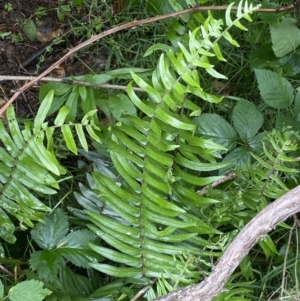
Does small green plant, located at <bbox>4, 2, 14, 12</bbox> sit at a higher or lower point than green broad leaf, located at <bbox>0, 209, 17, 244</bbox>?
higher

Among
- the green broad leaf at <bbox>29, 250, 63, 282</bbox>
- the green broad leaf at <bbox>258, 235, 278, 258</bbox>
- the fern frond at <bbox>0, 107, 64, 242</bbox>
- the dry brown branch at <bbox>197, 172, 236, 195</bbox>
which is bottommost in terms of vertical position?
the green broad leaf at <bbox>258, 235, 278, 258</bbox>

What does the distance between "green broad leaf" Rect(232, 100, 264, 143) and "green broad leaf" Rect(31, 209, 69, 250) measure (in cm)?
68

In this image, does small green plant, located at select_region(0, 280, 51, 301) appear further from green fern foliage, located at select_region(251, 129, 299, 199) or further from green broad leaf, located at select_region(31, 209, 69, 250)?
green fern foliage, located at select_region(251, 129, 299, 199)

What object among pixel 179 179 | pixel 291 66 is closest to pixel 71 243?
pixel 179 179

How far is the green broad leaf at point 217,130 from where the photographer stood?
168 centimetres

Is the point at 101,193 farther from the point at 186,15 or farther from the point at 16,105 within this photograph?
the point at 16,105

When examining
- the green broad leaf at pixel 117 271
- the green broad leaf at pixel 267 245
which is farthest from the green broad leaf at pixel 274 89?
the green broad leaf at pixel 117 271

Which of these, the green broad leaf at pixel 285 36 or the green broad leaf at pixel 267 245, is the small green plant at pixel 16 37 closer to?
the green broad leaf at pixel 285 36

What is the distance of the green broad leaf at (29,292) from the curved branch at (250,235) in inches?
16.4

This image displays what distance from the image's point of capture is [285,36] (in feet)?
5.56

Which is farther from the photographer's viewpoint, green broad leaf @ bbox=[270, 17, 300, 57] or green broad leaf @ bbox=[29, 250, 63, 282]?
green broad leaf @ bbox=[270, 17, 300, 57]

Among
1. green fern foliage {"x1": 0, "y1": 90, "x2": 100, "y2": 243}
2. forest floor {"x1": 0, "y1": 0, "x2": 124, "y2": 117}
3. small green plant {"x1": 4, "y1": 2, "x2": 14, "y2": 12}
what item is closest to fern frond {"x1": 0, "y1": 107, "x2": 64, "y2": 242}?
green fern foliage {"x1": 0, "y1": 90, "x2": 100, "y2": 243}

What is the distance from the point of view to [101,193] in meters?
1.44

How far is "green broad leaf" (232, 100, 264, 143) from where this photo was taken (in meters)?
1.67
